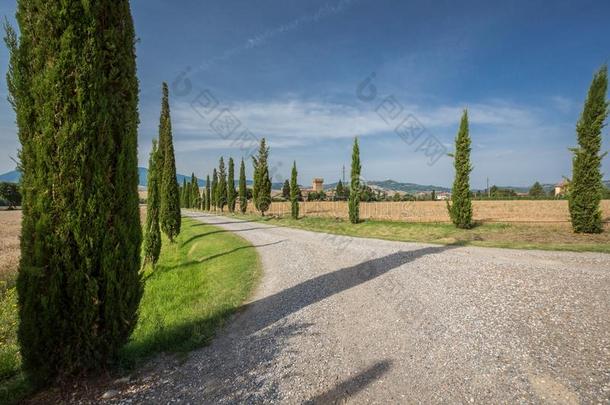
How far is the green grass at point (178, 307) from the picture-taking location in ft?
12.0

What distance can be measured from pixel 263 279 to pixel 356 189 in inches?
668

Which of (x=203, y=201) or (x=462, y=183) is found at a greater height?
(x=462, y=183)

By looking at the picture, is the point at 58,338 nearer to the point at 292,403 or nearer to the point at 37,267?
the point at 37,267

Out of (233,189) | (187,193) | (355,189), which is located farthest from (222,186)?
(355,189)

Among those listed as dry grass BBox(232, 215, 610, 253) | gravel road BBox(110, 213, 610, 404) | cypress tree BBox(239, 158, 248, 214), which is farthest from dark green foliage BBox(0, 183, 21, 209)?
gravel road BBox(110, 213, 610, 404)

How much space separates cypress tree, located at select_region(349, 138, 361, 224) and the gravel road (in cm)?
1585

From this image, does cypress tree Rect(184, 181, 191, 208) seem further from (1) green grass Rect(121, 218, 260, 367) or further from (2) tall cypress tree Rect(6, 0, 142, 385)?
(2) tall cypress tree Rect(6, 0, 142, 385)

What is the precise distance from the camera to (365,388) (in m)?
2.93

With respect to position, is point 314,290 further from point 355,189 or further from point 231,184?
point 231,184

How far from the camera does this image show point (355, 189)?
2358 centimetres

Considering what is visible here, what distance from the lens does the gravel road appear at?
9.52 feet

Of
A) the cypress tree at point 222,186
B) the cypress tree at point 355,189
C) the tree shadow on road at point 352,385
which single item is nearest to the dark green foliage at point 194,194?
the cypress tree at point 222,186

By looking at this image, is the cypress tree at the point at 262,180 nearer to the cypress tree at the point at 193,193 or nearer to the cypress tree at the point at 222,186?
the cypress tree at the point at 222,186

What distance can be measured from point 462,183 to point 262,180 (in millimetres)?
23097
